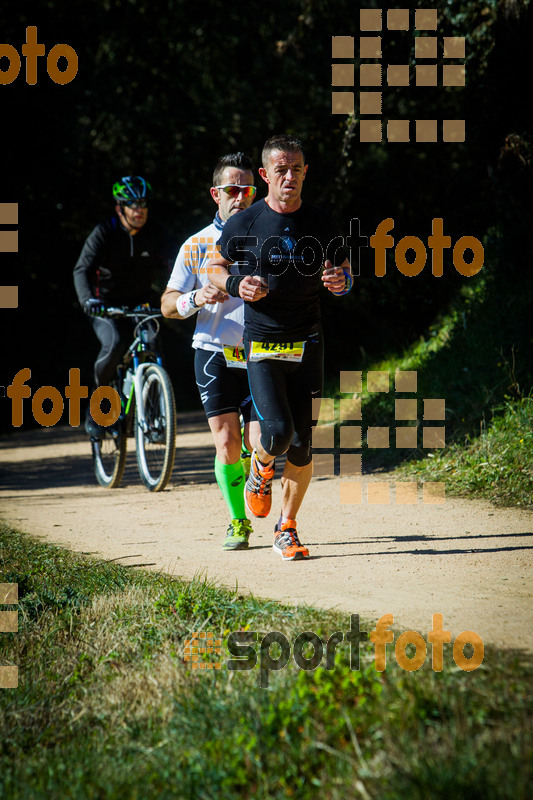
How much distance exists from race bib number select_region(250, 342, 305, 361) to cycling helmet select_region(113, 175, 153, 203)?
3.17 meters

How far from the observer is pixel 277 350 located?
4.68 m

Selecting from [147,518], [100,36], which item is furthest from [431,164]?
[147,518]

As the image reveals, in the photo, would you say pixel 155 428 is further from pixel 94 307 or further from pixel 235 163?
pixel 235 163

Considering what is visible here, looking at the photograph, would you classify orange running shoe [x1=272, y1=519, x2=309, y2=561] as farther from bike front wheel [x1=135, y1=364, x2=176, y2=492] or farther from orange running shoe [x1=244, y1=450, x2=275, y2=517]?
bike front wheel [x1=135, y1=364, x2=176, y2=492]

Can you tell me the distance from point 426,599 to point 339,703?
1.19 m

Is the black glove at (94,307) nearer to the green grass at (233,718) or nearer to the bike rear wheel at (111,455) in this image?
the bike rear wheel at (111,455)

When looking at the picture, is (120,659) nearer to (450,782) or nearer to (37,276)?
(450,782)

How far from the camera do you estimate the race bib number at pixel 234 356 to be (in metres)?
5.21

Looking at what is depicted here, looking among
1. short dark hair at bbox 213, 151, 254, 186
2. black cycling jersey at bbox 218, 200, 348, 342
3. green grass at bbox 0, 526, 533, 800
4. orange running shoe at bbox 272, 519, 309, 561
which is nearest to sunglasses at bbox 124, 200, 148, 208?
short dark hair at bbox 213, 151, 254, 186

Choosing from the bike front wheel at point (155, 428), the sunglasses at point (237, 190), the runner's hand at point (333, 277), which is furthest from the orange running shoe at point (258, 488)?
the bike front wheel at point (155, 428)

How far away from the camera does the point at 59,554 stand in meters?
5.21

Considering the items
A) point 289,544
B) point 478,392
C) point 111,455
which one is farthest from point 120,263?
point 289,544

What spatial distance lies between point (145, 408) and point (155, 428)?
0.28 m

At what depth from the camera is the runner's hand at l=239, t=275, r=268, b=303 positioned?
4.48 metres
